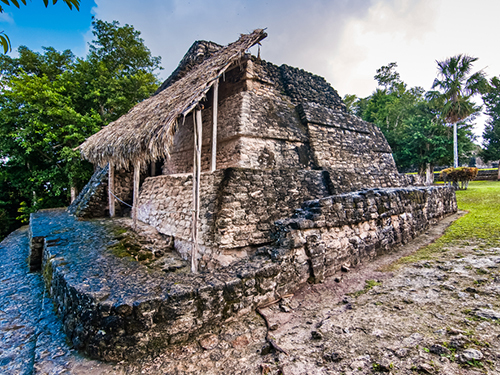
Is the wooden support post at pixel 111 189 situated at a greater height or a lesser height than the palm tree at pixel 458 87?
lesser

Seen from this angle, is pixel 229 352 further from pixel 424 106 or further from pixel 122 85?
pixel 424 106

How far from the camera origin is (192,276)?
2.80 metres

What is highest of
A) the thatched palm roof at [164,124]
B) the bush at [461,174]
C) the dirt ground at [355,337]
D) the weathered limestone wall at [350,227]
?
the thatched palm roof at [164,124]

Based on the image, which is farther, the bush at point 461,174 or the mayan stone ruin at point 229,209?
the bush at point 461,174

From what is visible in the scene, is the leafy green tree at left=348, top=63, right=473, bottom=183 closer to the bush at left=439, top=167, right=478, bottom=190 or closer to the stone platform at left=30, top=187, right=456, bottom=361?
the bush at left=439, top=167, right=478, bottom=190

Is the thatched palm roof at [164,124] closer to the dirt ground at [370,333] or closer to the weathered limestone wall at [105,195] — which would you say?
the weathered limestone wall at [105,195]

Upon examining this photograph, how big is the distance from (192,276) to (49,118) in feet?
40.0

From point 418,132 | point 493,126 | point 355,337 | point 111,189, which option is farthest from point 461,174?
point 493,126

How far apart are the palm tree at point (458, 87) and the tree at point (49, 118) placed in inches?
853

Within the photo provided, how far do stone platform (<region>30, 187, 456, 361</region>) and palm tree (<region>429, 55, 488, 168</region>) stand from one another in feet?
58.4

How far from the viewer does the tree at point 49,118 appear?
10.2m

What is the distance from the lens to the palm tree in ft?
57.2

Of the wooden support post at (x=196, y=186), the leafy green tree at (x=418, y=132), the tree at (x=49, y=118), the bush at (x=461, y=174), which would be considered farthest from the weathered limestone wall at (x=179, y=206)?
the leafy green tree at (x=418, y=132)

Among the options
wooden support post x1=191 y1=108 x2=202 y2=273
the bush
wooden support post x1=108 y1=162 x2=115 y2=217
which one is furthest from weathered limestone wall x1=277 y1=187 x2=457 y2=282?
the bush
